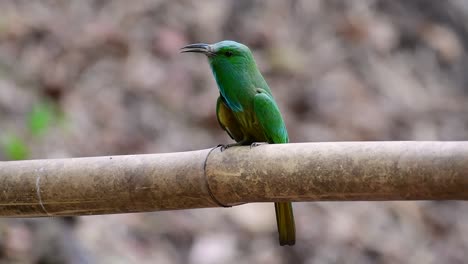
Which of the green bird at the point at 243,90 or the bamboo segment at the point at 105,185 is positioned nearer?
the bamboo segment at the point at 105,185

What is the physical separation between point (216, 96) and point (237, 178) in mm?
4010

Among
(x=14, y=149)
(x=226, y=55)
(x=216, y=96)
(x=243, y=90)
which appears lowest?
(x=216, y=96)

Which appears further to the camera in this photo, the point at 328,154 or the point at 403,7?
the point at 403,7

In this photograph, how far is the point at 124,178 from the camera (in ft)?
8.73

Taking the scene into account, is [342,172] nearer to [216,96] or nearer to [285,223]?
[285,223]

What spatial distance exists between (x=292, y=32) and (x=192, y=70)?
1.11m

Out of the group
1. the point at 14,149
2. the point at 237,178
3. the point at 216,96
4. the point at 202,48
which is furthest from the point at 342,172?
the point at 216,96

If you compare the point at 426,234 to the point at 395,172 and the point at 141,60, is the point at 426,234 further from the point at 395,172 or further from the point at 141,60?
the point at 395,172

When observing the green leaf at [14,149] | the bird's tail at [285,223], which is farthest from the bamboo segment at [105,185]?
the green leaf at [14,149]

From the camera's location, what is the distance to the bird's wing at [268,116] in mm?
3174

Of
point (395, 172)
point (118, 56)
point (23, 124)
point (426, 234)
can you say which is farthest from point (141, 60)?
point (395, 172)

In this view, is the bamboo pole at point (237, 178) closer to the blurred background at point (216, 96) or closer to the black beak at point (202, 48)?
the black beak at point (202, 48)

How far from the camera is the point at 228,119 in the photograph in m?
3.35

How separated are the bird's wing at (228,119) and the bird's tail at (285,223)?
19.9 inches
